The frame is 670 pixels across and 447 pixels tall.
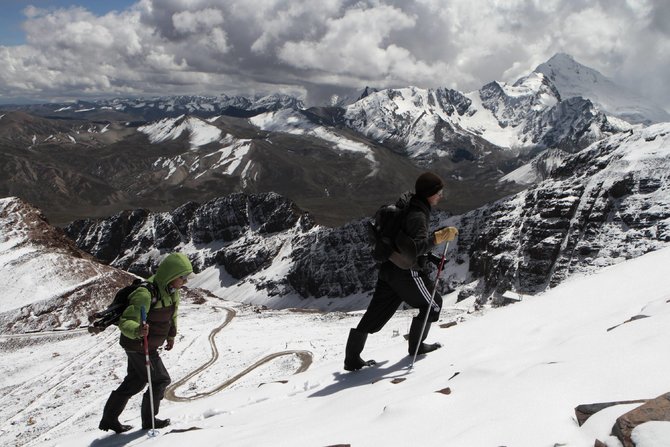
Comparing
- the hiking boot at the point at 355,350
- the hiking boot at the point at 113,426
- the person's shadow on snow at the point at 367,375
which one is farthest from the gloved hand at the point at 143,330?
the hiking boot at the point at 355,350

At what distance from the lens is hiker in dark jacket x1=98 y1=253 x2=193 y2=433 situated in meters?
10.2

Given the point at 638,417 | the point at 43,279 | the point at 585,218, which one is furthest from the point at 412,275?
the point at 585,218

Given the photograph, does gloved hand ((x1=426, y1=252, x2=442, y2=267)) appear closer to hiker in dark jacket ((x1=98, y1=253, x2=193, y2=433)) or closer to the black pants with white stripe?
the black pants with white stripe

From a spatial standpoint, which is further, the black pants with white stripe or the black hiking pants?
the black hiking pants

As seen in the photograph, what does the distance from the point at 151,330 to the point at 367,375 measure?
480 centimetres

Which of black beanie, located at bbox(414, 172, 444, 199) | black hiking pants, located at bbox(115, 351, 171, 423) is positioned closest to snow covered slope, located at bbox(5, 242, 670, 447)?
black hiking pants, located at bbox(115, 351, 171, 423)

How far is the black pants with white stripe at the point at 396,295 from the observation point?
10656mm

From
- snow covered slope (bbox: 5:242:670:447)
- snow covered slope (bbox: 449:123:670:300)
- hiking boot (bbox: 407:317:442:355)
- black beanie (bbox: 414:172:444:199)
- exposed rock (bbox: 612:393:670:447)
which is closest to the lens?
exposed rock (bbox: 612:393:670:447)

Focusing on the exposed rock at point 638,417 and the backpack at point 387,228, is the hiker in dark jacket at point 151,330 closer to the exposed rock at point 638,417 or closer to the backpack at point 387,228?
the backpack at point 387,228

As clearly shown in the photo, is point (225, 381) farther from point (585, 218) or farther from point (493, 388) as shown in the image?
point (585, 218)

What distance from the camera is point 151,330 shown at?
1064 centimetres

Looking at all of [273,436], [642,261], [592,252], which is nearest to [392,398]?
[273,436]

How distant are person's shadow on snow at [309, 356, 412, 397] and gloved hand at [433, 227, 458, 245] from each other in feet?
9.84

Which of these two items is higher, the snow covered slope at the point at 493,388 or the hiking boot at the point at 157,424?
the snow covered slope at the point at 493,388
